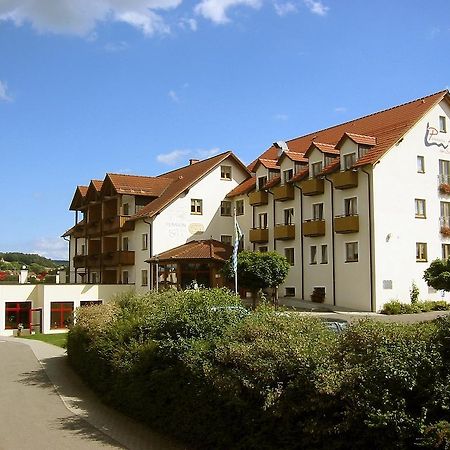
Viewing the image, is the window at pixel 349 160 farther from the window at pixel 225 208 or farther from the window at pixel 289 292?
the window at pixel 225 208

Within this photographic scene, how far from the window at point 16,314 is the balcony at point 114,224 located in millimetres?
9108

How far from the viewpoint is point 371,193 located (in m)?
37.1

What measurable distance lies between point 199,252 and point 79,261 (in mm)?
17250

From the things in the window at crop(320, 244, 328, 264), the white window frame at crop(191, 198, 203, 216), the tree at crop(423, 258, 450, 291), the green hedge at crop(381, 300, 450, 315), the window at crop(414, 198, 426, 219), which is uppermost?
the white window frame at crop(191, 198, 203, 216)

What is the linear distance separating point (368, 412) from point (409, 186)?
111 ft

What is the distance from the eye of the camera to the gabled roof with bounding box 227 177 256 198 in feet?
158

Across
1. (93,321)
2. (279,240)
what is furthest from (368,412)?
(279,240)

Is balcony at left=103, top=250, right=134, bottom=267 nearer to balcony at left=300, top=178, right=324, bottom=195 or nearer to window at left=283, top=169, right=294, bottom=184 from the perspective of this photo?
window at left=283, top=169, right=294, bottom=184

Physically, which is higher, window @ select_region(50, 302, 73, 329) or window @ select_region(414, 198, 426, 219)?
window @ select_region(414, 198, 426, 219)

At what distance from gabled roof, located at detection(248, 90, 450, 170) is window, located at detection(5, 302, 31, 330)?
23.8m

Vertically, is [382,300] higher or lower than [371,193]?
lower

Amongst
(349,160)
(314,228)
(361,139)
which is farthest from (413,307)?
(361,139)

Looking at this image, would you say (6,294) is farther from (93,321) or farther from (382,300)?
(93,321)

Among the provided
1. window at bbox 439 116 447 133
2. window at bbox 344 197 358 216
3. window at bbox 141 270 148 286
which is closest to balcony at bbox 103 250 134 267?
window at bbox 141 270 148 286
